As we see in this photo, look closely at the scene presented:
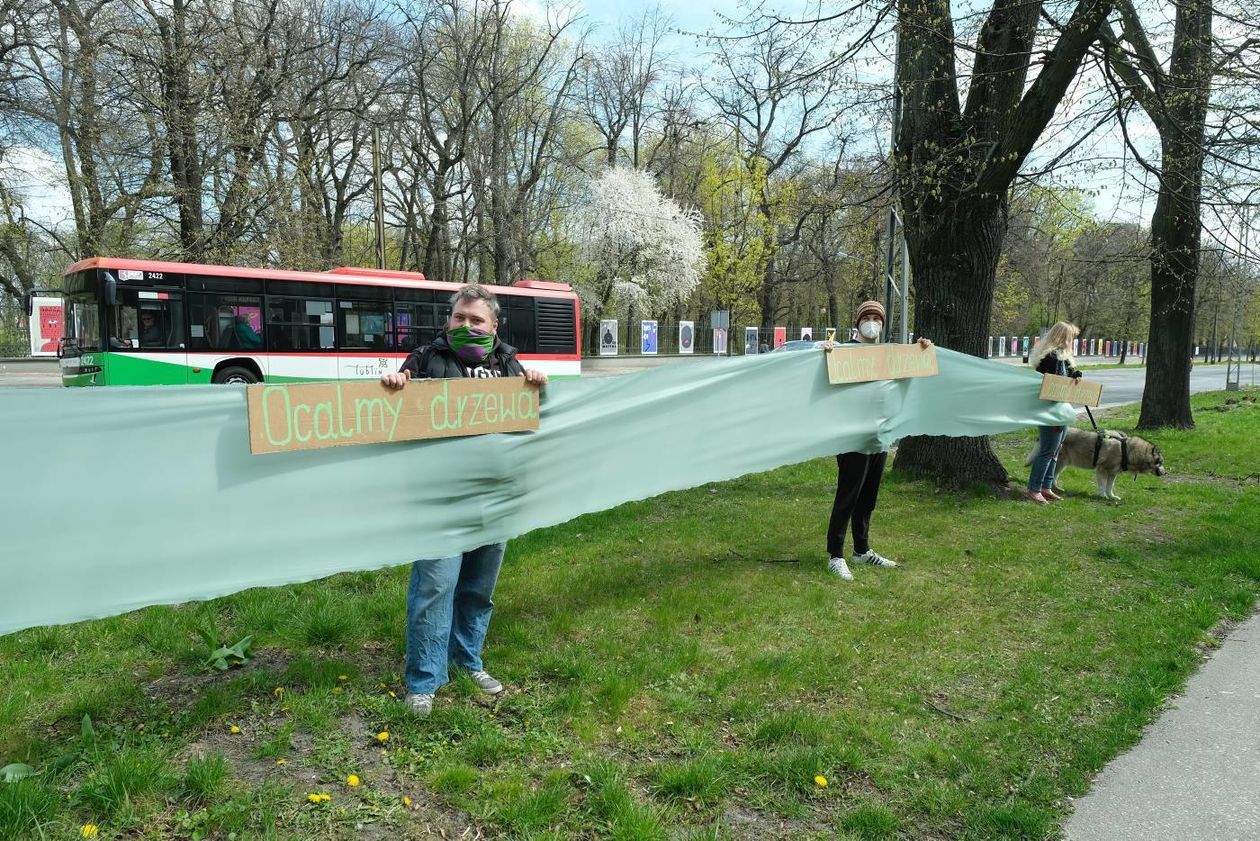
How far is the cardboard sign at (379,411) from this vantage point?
10.5 ft

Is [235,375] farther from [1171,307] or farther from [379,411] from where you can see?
[1171,307]

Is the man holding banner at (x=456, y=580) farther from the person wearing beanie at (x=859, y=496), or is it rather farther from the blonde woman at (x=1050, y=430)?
the blonde woman at (x=1050, y=430)

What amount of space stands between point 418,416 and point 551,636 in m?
1.48

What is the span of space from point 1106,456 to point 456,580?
731cm

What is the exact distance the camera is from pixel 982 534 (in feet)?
22.0

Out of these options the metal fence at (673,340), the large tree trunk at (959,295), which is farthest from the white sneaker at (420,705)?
the metal fence at (673,340)

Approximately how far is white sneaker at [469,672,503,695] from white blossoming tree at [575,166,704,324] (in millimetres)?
43448

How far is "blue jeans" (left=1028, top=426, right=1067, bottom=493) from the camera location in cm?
802

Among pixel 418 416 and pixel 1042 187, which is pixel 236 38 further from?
pixel 418 416

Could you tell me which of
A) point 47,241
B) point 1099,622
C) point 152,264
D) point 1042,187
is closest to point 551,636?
point 1099,622

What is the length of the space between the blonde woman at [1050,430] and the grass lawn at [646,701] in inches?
76.9

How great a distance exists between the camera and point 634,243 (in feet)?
151

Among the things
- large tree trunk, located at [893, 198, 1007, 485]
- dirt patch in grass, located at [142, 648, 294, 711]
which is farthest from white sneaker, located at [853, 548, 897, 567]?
dirt patch in grass, located at [142, 648, 294, 711]

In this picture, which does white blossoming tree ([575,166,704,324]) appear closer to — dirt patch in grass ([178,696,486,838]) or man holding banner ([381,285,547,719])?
man holding banner ([381,285,547,719])
